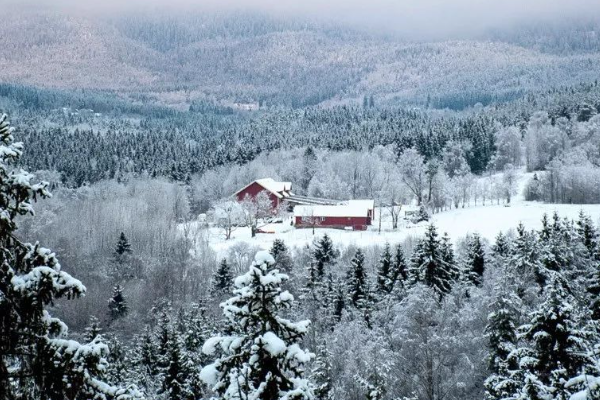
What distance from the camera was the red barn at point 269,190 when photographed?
346ft

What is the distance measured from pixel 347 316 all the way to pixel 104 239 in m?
46.1

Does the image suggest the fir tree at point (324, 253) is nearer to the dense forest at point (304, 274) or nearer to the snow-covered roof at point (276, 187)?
the dense forest at point (304, 274)

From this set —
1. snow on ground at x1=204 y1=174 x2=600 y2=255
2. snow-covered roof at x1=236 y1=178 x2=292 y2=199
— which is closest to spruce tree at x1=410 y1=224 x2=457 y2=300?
snow on ground at x1=204 y1=174 x2=600 y2=255

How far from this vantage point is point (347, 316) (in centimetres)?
5116

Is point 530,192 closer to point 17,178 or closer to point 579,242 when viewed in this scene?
point 579,242

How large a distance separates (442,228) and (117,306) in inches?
1844

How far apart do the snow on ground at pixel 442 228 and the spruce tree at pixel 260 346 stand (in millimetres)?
69339

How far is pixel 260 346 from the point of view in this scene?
8336mm

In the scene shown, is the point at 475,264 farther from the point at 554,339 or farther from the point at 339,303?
the point at 554,339

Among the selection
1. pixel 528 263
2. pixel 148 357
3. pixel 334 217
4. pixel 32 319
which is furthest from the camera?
pixel 334 217

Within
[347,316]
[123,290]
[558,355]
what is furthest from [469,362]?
[123,290]

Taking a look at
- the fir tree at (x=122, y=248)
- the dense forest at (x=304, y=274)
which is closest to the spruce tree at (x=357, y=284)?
the dense forest at (x=304, y=274)

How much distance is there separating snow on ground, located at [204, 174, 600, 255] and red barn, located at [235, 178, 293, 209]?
782 cm

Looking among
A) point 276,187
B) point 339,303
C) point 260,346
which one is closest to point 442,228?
point 276,187
